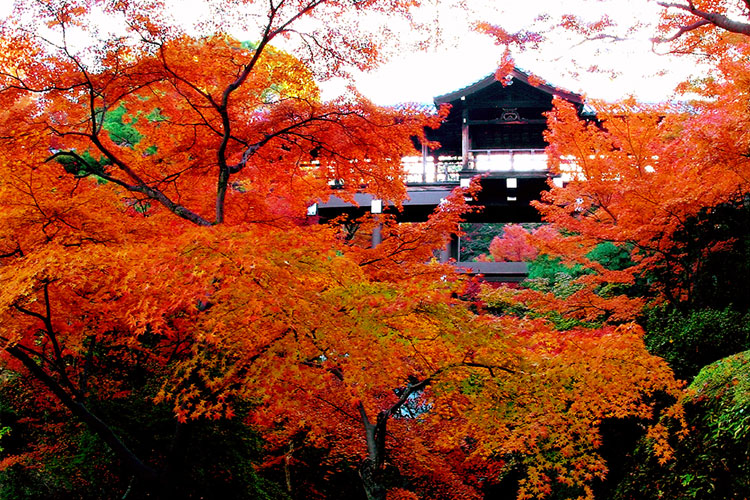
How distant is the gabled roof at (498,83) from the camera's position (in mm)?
18391

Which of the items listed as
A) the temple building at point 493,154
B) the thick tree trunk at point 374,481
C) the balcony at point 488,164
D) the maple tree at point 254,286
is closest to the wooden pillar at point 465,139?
the temple building at point 493,154

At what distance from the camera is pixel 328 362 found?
20.6ft

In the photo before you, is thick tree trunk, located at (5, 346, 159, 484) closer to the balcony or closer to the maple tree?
the maple tree

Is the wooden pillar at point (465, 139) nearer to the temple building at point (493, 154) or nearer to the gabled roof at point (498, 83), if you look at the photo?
the temple building at point (493, 154)

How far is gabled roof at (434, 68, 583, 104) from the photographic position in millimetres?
18391

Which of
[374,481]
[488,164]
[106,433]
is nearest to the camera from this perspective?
[106,433]

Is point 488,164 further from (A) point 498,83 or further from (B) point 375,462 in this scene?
(B) point 375,462

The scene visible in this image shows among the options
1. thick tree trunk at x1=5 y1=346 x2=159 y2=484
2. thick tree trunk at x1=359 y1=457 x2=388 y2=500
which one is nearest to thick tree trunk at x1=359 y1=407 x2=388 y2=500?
thick tree trunk at x1=359 y1=457 x2=388 y2=500

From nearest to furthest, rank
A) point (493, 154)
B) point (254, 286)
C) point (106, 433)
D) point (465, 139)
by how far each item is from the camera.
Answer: point (254, 286), point (106, 433), point (465, 139), point (493, 154)

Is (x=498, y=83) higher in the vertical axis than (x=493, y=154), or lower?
higher

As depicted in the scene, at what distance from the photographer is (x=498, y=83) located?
19.2m

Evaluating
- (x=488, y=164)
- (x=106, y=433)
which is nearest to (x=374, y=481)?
(x=106, y=433)

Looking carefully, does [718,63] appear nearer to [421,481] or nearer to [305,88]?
[305,88]

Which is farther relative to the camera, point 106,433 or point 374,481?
point 374,481
